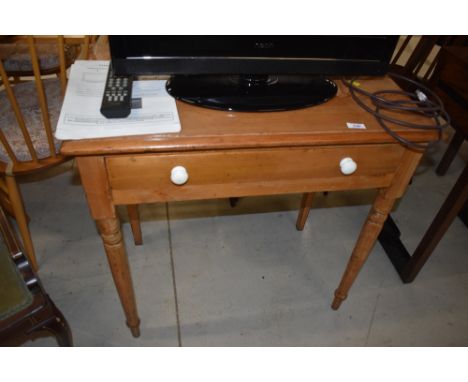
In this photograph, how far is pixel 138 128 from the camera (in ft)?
2.20

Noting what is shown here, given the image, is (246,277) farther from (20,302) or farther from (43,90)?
(43,90)

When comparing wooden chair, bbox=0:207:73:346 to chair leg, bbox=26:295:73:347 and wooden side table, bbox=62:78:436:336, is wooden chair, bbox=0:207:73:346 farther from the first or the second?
wooden side table, bbox=62:78:436:336

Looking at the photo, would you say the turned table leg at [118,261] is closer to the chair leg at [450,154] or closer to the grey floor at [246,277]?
the grey floor at [246,277]

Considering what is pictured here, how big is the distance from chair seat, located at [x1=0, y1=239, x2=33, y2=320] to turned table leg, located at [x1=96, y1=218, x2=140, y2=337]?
0.66 ft

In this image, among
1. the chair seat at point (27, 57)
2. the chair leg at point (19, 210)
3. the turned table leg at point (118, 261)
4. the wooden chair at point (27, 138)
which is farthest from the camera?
the chair seat at point (27, 57)

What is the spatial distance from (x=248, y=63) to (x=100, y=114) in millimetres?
324

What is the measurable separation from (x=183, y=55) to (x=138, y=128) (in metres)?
0.20

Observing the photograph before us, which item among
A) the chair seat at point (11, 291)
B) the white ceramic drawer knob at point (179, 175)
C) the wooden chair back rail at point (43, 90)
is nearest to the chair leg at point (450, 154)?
the white ceramic drawer knob at point (179, 175)

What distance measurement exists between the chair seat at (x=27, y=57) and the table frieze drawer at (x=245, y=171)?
1.05m

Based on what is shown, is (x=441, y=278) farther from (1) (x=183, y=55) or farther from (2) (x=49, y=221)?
(2) (x=49, y=221)

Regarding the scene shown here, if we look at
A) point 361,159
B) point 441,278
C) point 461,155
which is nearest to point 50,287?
point 361,159

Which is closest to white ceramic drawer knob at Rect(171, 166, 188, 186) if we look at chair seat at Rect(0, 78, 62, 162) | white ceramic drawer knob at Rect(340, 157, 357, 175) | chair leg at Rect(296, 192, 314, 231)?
white ceramic drawer knob at Rect(340, 157, 357, 175)

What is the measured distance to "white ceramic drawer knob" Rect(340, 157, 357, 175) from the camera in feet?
2.46

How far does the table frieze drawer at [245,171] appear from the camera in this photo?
2.29 feet
